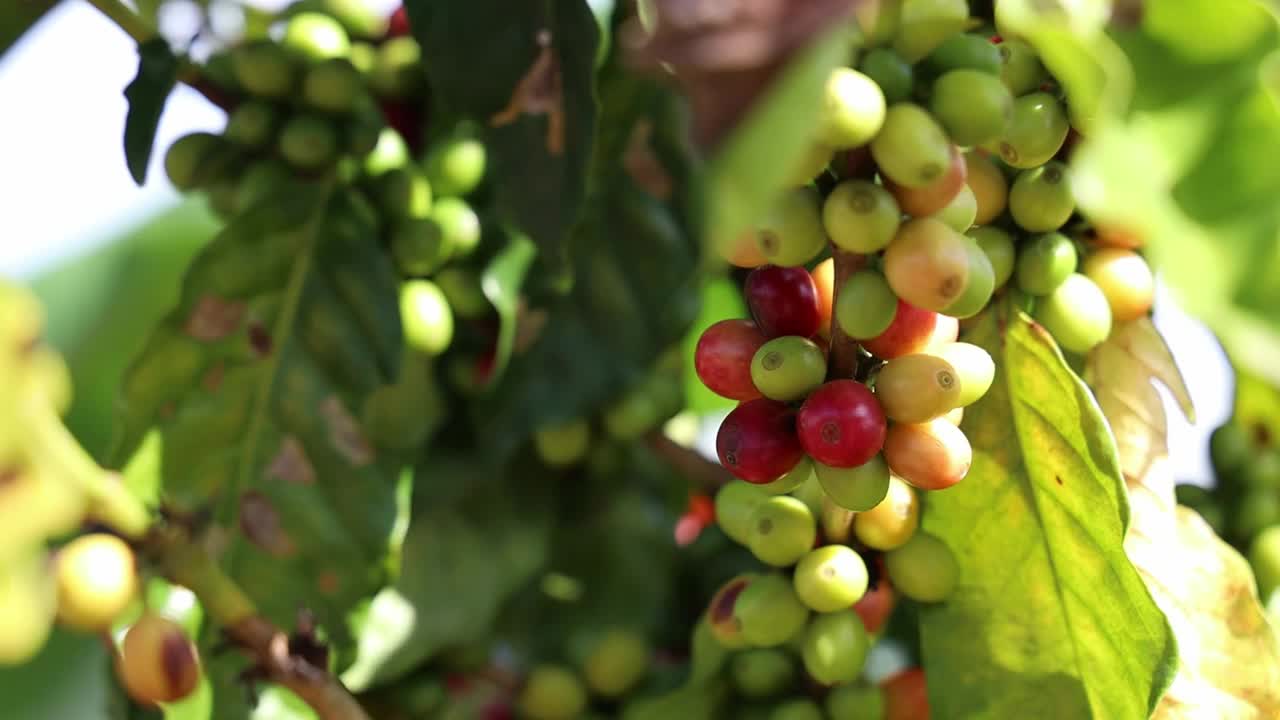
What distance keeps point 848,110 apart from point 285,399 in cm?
59

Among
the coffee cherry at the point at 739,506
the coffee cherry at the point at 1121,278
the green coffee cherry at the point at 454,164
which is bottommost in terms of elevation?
the coffee cherry at the point at 739,506

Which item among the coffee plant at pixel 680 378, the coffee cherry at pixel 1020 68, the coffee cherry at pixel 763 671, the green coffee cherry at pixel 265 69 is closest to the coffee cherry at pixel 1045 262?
the coffee plant at pixel 680 378

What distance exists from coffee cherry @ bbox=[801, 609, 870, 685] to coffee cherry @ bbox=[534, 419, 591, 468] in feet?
1.24

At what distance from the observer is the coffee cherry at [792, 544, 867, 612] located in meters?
0.75

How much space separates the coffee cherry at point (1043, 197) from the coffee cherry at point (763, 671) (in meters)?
0.34

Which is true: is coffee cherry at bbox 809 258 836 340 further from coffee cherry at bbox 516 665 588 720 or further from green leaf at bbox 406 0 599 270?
coffee cherry at bbox 516 665 588 720

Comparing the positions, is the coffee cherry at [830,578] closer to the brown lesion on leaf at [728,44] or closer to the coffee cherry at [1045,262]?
the coffee cherry at [1045,262]

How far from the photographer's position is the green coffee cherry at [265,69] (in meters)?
0.99

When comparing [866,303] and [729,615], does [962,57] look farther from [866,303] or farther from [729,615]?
[729,615]

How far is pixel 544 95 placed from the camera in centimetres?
88

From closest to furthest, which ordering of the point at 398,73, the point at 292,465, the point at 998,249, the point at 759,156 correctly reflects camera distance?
the point at 759,156, the point at 998,249, the point at 292,465, the point at 398,73

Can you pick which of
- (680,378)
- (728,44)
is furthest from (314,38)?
(728,44)

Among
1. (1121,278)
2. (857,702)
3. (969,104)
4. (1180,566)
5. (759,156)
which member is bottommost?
(857,702)

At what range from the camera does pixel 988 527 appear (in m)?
0.75
